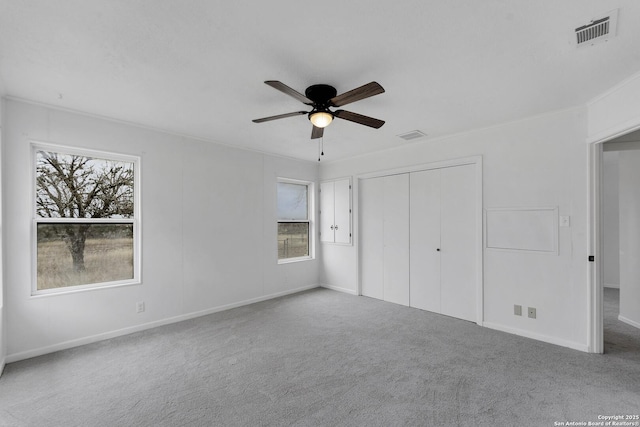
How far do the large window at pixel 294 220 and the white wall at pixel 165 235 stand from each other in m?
0.22

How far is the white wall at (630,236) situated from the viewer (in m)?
3.66

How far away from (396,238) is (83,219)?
4151mm

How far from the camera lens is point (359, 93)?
218cm

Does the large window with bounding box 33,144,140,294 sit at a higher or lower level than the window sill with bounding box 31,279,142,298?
higher

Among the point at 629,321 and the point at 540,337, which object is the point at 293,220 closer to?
the point at 540,337

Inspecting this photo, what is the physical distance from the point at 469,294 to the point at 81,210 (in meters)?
4.82

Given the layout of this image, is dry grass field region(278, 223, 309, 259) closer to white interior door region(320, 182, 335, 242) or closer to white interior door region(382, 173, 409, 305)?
white interior door region(320, 182, 335, 242)

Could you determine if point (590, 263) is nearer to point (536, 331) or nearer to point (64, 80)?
point (536, 331)

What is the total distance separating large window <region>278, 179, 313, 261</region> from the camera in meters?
5.37

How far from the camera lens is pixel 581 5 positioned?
1614 mm

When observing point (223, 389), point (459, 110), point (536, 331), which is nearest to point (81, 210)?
point (223, 389)

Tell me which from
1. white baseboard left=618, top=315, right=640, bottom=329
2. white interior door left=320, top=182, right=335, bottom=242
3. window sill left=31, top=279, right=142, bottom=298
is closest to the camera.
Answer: window sill left=31, top=279, right=142, bottom=298

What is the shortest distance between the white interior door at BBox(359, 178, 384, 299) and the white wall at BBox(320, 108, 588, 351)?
145 centimetres

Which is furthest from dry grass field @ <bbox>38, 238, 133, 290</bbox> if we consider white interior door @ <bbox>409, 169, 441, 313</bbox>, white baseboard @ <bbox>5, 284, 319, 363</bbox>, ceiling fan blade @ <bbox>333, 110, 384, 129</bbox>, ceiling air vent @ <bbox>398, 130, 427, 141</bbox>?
white interior door @ <bbox>409, 169, 441, 313</bbox>
